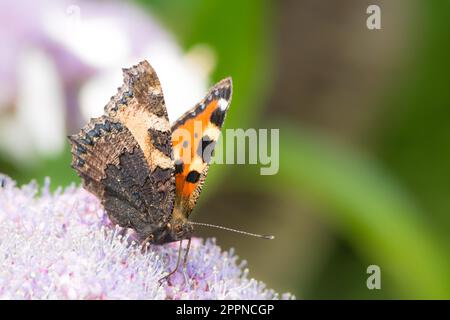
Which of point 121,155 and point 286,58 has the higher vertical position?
point 286,58

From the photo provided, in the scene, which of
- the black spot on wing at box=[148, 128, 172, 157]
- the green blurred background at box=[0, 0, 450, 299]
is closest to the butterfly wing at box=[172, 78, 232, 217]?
the black spot on wing at box=[148, 128, 172, 157]

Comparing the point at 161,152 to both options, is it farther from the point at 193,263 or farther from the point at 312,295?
the point at 312,295

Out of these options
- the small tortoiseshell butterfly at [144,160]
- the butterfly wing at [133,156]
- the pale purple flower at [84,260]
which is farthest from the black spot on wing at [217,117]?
the pale purple flower at [84,260]

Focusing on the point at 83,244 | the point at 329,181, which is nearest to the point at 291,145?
the point at 329,181

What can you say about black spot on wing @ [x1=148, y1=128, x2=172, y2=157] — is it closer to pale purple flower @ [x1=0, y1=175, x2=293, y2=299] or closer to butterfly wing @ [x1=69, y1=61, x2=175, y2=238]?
butterfly wing @ [x1=69, y1=61, x2=175, y2=238]

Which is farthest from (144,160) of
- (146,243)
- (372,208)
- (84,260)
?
(372,208)

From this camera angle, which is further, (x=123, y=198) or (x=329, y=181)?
(x=329, y=181)

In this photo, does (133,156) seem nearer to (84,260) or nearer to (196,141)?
(196,141)
